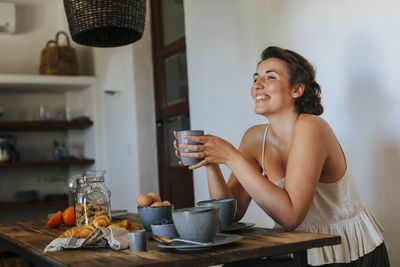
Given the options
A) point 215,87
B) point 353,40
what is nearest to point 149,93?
point 215,87

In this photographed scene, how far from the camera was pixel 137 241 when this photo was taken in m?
1.18

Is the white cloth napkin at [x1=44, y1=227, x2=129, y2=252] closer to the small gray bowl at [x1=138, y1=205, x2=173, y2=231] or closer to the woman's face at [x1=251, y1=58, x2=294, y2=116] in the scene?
the small gray bowl at [x1=138, y1=205, x2=173, y2=231]

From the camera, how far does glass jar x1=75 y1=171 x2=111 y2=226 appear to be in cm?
172

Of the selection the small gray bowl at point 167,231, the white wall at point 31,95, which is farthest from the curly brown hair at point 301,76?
the white wall at point 31,95

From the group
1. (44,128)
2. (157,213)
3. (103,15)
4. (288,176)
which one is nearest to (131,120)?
(44,128)

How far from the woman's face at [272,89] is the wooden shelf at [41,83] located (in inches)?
149

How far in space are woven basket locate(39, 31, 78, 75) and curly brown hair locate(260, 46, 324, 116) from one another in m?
3.75

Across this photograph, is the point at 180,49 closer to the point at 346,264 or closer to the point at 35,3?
the point at 35,3

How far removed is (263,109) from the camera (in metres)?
1.72

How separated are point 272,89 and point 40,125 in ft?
13.1

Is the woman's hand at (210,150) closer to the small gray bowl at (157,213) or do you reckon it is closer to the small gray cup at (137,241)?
the small gray bowl at (157,213)

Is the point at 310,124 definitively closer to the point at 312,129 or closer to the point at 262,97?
the point at 312,129

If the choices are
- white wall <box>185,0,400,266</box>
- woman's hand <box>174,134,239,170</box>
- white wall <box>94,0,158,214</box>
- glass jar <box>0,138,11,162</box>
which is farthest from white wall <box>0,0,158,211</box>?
woman's hand <box>174,134,239,170</box>

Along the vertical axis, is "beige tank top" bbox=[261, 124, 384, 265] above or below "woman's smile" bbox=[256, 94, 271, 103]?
below
